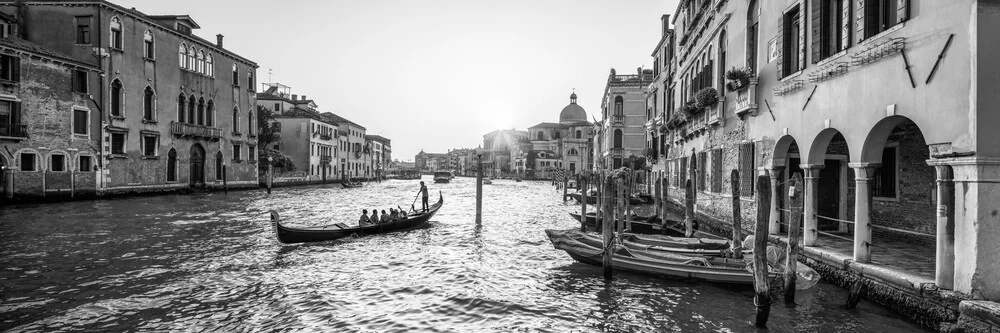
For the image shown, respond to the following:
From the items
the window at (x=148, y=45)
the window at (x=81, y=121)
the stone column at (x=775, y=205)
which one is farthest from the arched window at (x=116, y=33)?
the stone column at (x=775, y=205)

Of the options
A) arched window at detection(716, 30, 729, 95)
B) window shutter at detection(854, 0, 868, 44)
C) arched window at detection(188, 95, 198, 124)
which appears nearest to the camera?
window shutter at detection(854, 0, 868, 44)

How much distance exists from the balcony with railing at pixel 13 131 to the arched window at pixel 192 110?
411 inches

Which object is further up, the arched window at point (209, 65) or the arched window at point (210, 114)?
the arched window at point (209, 65)

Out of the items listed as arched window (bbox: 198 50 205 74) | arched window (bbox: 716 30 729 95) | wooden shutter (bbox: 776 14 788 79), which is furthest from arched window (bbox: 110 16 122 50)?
wooden shutter (bbox: 776 14 788 79)

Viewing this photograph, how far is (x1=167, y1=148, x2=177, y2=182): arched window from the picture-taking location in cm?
3034

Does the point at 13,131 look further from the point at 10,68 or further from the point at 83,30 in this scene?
the point at 83,30

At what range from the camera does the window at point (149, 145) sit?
28230 millimetres

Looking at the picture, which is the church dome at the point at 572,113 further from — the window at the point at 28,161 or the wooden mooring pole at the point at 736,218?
the wooden mooring pole at the point at 736,218

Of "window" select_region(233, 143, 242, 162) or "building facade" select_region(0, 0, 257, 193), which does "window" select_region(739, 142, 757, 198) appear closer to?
"building facade" select_region(0, 0, 257, 193)

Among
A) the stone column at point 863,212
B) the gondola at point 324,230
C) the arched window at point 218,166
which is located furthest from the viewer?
the arched window at point 218,166

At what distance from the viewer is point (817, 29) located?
893cm

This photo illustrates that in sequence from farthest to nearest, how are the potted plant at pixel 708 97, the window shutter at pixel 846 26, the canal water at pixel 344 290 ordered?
the potted plant at pixel 708 97, the window shutter at pixel 846 26, the canal water at pixel 344 290

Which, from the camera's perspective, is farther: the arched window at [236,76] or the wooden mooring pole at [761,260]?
the arched window at [236,76]

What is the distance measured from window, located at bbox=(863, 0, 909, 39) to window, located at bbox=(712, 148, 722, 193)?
6934 millimetres
